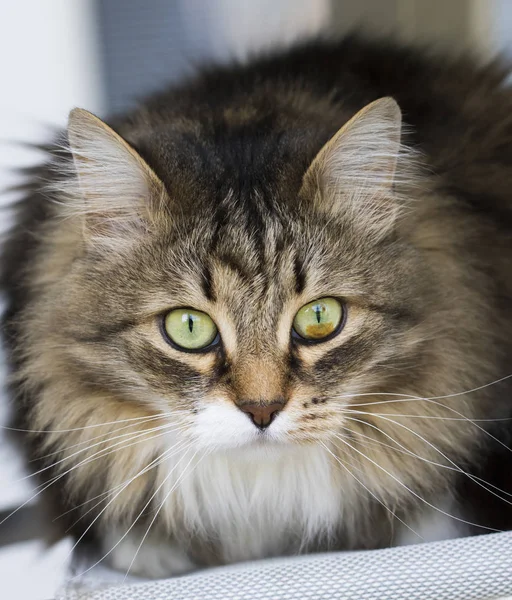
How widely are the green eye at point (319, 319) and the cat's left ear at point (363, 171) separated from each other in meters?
0.15

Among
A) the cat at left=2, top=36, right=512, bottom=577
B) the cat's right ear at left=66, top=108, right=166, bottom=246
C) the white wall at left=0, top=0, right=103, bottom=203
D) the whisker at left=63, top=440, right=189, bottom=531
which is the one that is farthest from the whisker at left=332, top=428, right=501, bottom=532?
the white wall at left=0, top=0, right=103, bottom=203

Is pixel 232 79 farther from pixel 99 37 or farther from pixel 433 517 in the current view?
pixel 433 517

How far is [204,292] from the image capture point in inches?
46.0

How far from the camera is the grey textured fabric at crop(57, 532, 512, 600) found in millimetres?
1099

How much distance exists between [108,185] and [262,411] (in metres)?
0.43

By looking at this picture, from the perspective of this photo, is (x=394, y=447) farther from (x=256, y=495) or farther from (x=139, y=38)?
(x=139, y=38)

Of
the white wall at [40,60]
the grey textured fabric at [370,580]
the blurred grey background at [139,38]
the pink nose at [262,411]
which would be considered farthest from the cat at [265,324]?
the white wall at [40,60]

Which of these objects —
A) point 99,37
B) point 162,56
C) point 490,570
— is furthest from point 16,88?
point 490,570

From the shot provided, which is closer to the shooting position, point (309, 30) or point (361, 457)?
point (361, 457)

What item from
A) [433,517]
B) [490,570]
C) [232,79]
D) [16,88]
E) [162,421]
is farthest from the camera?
[16,88]

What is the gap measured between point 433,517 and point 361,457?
0.19 metres

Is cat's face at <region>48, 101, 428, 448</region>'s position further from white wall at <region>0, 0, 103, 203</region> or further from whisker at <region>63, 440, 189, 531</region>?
white wall at <region>0, 0, 103, 203</region>

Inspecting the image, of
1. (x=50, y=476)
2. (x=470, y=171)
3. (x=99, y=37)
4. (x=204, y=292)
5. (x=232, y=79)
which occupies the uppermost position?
(x=99, y=37)

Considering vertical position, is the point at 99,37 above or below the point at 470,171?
above
